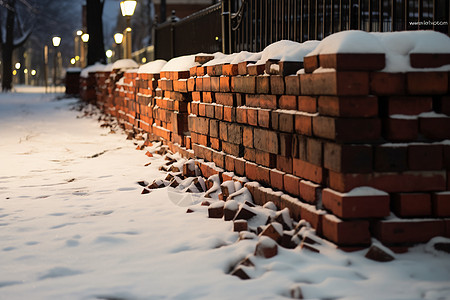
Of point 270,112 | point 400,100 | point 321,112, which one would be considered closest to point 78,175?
point 270,112

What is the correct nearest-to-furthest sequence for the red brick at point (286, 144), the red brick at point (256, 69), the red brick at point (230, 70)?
1. the red brick at point (286, 144)
2. the red brick at point (256, 69)
3. the red brick at point (230, 70)

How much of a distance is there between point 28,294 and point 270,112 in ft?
6.48

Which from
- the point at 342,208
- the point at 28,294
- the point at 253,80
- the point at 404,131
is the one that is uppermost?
the point at 253,80

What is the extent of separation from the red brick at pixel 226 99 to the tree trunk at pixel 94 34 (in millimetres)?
18640

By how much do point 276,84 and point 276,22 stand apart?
1.47 m

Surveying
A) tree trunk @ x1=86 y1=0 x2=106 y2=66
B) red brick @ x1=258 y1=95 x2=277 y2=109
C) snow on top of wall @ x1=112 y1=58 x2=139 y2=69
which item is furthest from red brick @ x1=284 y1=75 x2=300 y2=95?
tree trunk @ x1=86 y1=0 x2=106 y2=66

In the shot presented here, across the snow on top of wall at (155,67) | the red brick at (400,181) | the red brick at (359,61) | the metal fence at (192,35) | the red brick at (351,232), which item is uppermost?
the metal fence at (192,35)

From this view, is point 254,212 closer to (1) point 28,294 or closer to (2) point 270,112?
(2) point 270,112

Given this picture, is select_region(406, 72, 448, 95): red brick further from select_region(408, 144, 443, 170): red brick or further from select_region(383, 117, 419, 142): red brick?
select_region(408, 144, 443, 170): red brick

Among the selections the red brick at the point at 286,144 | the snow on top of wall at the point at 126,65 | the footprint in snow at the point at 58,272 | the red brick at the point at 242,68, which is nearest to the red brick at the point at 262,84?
the red brick at the point at 242,68

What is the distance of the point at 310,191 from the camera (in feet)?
12.0

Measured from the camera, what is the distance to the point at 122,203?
4.97m

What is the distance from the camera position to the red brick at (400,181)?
10.9ft

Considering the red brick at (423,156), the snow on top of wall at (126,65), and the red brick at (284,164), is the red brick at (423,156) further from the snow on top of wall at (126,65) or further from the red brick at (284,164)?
the snow on top of wall at (126,65)
